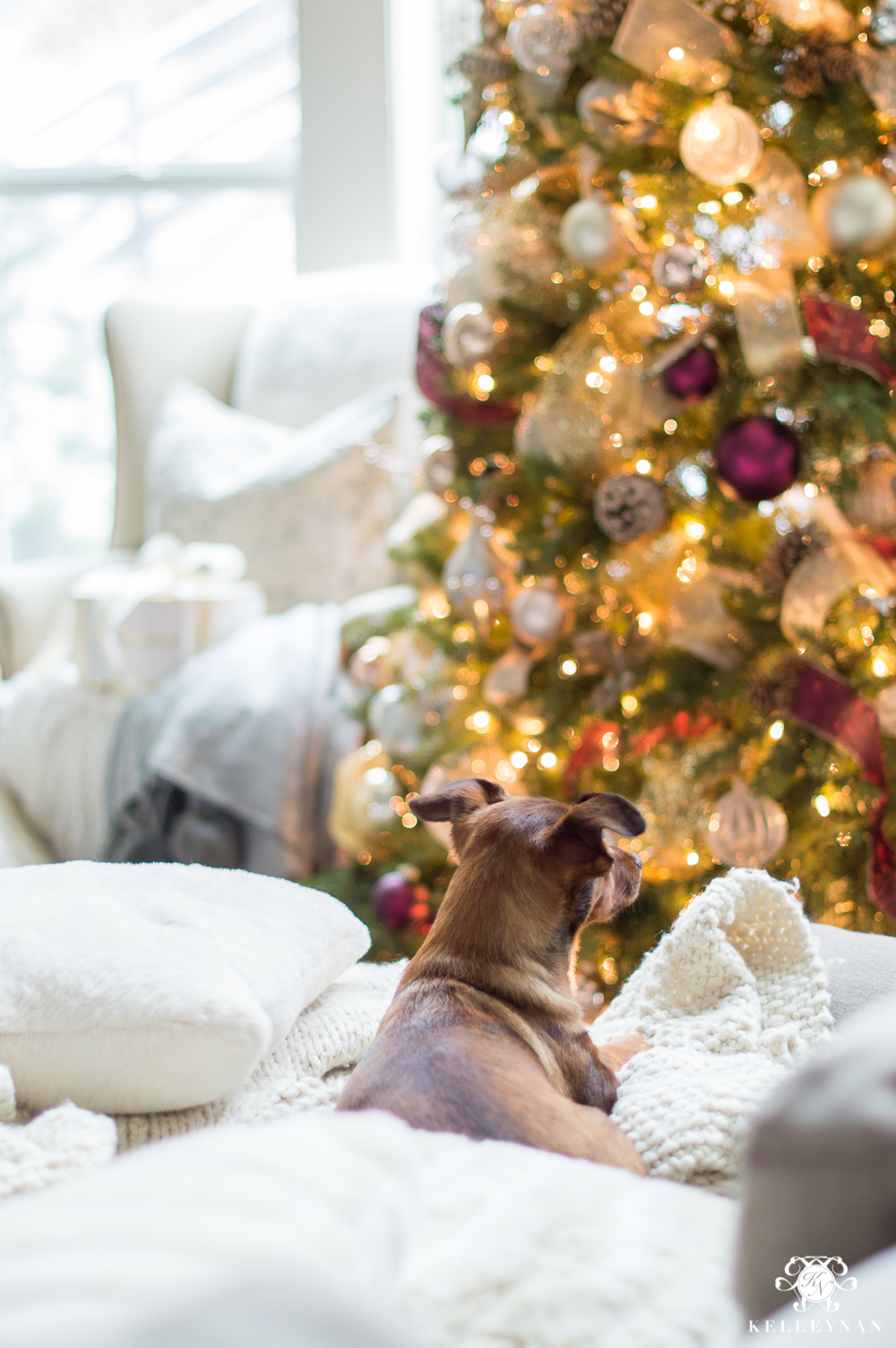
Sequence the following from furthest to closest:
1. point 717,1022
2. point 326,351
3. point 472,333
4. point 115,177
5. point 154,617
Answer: point 115,177 → point 326,351 → point 154,617 → point 472,333 → point 717,1022

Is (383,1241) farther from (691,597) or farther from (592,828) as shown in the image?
(691,597)

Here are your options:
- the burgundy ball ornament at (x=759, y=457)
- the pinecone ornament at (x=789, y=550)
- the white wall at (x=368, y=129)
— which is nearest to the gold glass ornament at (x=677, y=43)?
the burgundy ball ornament at (x=759, y=457)

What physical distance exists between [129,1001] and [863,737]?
3.19 feet

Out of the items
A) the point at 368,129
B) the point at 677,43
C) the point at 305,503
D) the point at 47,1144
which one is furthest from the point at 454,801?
the point at 368,129

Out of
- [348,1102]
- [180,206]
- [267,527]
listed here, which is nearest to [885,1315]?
[348,1102]

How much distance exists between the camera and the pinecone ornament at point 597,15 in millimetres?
1464

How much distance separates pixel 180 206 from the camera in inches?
153

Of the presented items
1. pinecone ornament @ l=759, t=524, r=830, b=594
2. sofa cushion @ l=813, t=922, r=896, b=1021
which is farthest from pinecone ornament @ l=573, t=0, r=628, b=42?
sofa cushion @ l=813, t=922, r=896, b=1021

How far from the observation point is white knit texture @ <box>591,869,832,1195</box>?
65 centimetres

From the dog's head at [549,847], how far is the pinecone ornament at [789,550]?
52 cm

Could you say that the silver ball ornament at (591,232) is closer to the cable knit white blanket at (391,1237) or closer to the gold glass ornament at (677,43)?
the gold glass ornament at (677,43)

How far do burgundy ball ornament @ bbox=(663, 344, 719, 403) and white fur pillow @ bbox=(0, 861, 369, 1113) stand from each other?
3.15ft

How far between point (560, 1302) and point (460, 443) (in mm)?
1516
